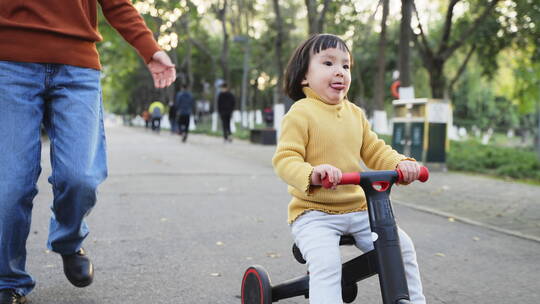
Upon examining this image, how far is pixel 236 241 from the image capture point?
460 cm

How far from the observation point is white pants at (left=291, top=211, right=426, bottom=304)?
2.31m

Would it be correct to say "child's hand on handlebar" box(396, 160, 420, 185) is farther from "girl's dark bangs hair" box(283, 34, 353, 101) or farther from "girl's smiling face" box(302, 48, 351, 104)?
"girl's dark bangs hair" box(283, 34, 353, 101)

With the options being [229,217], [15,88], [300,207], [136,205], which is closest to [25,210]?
[15,88]

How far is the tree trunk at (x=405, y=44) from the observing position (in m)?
13.1

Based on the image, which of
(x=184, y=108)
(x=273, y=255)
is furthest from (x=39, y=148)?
(x=184, y=108)

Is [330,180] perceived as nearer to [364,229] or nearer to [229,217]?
[364,229]

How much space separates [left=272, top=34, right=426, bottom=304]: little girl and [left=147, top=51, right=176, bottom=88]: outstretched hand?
28.9 inches

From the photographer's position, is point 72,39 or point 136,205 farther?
point 136,205

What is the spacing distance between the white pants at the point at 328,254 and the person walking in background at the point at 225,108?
642 inches

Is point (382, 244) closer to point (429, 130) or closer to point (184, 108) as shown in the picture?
point (429, 130)

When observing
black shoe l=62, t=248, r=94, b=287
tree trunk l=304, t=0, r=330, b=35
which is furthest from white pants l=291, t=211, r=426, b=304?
tree trunk l=304, t=0, r=330, b=35

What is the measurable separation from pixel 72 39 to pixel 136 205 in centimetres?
364

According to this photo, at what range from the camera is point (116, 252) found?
13.8 ft

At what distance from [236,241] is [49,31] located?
236 centimetres
